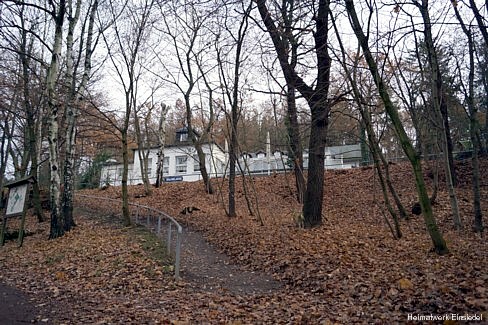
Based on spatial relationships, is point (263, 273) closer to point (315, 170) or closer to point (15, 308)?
point (315, 170)

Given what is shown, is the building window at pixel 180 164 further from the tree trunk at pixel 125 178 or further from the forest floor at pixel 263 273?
the tree trunk at pixel 125 178

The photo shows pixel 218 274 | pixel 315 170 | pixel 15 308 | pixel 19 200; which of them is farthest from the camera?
pixel 19 200

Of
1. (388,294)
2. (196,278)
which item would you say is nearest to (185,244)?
(196,278)

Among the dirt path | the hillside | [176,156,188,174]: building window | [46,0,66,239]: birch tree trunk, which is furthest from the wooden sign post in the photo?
[176,156,188,174]: building window

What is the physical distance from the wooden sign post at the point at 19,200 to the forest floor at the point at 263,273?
661 mm

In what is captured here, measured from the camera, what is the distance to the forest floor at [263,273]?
5480mm

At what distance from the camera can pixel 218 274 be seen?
29.5 ft

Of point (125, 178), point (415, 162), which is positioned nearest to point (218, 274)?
point (415, 162)

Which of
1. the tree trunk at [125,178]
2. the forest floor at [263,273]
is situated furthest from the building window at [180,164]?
the tree trunk at [125,178]

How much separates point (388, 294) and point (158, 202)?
18.1m

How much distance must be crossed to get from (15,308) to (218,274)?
4211mm

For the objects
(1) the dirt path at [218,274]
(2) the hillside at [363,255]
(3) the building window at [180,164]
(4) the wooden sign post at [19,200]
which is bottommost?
(1) the dirt path at [218,274]

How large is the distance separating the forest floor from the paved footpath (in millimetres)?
138

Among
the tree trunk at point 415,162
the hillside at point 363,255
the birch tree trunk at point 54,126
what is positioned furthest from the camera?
the birch tree trunk at point 54,126
